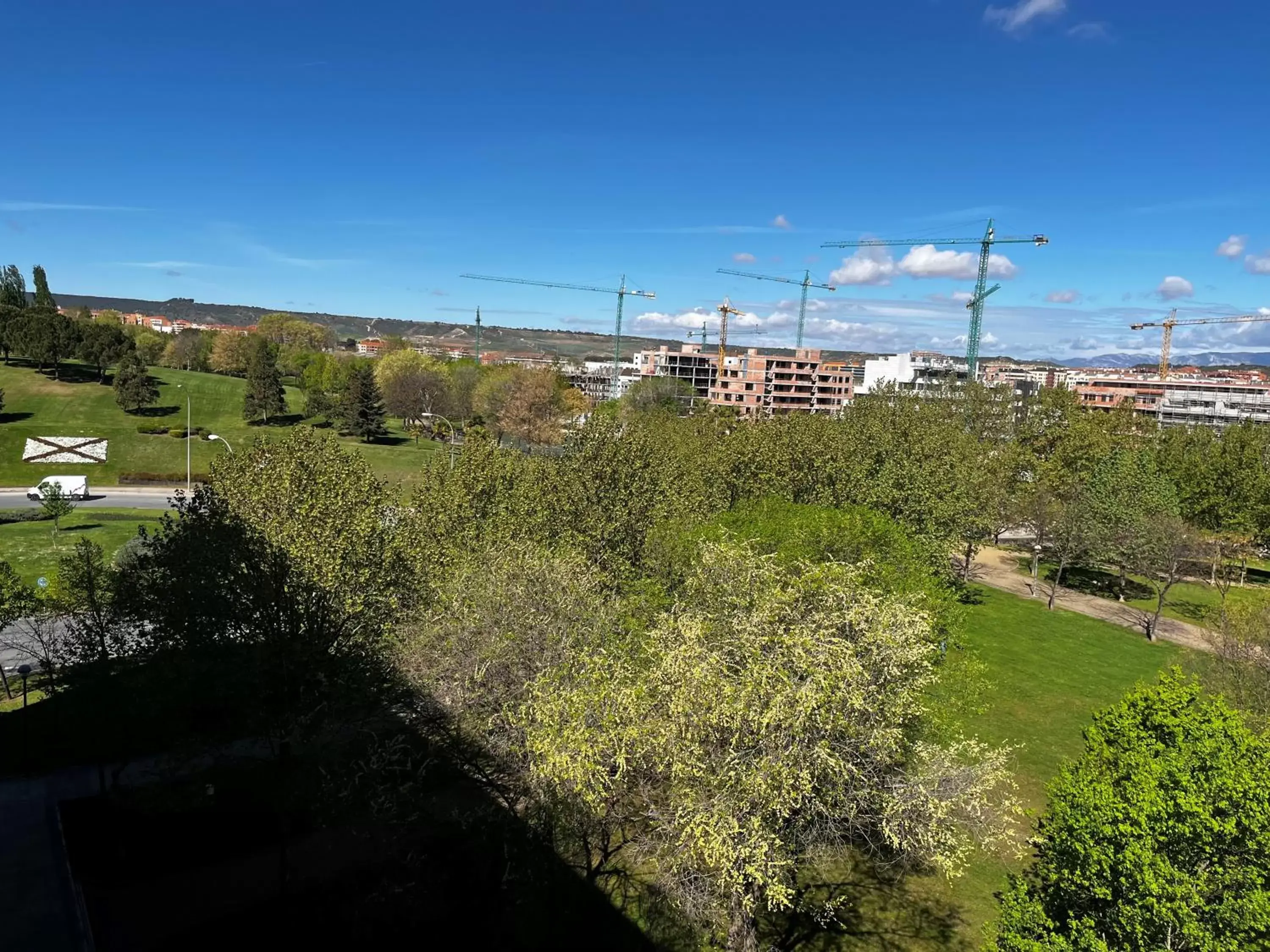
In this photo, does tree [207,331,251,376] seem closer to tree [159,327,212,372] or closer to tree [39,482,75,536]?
tree [159,327,212,372]

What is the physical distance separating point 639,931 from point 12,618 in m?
23.6

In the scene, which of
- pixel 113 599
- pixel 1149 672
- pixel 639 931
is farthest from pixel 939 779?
pixel 1149 672

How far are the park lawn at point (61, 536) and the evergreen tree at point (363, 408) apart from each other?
105 ft

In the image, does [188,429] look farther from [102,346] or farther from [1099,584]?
[1099,584]

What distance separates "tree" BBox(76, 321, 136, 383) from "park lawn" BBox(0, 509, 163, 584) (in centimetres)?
4570

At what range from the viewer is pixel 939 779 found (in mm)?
14664

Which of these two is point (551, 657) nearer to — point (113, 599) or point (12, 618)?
point (113, 599)

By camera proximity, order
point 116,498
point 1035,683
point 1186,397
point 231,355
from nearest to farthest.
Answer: point 1035,683
point 116,498
point 231,355
point 1186,397

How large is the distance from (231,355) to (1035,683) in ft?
427

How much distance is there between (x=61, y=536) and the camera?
155ft

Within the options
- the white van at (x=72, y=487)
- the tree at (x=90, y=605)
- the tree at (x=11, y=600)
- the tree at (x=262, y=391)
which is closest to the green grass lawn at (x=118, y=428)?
the tree at (x=262, y=391)

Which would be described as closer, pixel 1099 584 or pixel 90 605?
pixel 90 605

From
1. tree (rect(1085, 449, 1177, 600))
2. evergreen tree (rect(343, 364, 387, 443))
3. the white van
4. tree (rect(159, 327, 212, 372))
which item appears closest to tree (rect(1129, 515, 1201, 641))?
tree (rect(1085, 449, 1177, 600))

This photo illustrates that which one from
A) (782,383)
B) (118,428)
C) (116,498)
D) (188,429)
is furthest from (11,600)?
(782,383)
